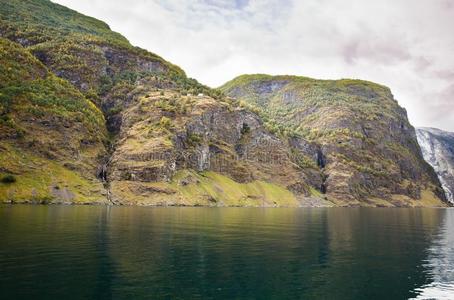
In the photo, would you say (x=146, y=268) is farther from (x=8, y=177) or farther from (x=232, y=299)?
(x=8, y=177)

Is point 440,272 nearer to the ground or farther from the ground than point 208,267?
nearer to the ground

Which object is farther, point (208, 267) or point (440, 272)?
point (440, 272)

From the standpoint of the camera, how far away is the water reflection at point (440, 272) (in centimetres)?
3814

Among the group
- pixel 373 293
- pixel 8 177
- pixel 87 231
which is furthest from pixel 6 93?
pixel 373 293

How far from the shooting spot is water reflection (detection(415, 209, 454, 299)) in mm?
38138

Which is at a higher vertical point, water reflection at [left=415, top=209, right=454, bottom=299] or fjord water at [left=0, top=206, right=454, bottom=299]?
fjord water at [left=0, top=206, right=454, bottom=299]

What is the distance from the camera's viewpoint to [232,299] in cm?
3359

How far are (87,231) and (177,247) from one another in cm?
2109

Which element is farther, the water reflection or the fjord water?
the water reflection

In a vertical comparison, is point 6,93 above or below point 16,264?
above

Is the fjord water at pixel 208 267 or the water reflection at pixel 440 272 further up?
the fjord water at pixel 208 267

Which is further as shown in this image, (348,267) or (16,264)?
(348,267)

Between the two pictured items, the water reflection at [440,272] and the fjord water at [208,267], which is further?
the water reflection at [440,272]

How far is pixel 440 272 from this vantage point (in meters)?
48.0
